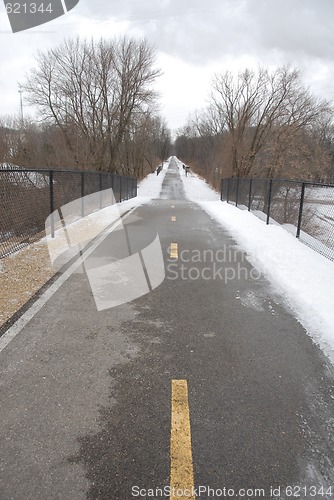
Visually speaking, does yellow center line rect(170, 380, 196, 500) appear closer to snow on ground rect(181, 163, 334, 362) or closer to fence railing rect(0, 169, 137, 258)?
snow on ground rect(181, 163, 334, 362)

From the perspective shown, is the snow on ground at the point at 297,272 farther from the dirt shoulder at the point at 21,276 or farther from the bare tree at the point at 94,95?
the bare tree at the point at 94,95

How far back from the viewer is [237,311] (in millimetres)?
4996

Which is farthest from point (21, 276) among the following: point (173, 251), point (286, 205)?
point (286, 205)

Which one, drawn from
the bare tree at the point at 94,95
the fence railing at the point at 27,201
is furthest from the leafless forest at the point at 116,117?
the fence railing at the point at 27,201

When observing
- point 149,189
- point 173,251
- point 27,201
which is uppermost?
point 27,201

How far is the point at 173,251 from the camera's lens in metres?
8.45

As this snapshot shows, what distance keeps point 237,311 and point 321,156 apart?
30.6m

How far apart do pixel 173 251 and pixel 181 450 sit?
611 centimetres

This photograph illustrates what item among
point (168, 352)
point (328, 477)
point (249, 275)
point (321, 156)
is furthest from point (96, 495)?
point (321, 156)

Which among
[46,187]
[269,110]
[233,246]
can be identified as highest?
[269,110]

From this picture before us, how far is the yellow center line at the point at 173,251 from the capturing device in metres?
7.99

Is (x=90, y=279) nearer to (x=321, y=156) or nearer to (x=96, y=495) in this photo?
(x=96, y=495)

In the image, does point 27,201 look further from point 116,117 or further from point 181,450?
point 116,117

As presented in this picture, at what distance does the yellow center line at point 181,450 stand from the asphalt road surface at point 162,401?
0.01 meters
